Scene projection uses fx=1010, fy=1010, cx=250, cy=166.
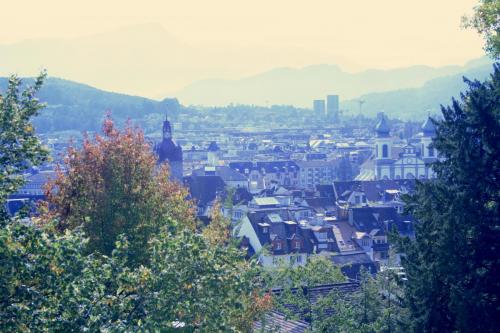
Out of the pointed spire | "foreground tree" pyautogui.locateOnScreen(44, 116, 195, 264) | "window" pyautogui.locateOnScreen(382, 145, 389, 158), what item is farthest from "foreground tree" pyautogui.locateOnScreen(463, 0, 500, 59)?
"window" pyautogui.locateOnScreen(382, 145, 389, 158)

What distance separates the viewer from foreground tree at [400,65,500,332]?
1222cm

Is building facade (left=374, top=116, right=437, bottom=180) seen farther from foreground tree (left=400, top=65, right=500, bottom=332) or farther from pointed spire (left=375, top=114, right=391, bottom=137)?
foreground tree (left=400, top=65, right=500, bottom=332)

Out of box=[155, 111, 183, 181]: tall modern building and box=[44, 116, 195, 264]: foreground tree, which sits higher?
box=[44, 116, 195, 264]: foreground tree

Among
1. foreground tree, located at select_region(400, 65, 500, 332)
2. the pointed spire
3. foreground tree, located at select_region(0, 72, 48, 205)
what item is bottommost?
the pointed spire

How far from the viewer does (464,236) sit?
40.6 ft

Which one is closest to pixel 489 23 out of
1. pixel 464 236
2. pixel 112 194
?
→ pixel 464 236

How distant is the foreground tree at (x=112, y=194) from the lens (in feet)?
42.7

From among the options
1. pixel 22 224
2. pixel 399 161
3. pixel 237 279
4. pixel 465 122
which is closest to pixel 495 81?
pixel 465 122

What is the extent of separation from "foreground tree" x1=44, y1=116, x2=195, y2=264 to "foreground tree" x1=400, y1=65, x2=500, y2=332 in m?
3.24

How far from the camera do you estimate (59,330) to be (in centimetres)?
866

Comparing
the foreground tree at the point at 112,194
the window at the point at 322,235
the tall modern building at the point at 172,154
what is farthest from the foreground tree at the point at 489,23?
the tall modern building at the point at 172,154

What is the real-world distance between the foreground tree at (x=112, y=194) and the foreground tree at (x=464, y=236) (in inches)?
127

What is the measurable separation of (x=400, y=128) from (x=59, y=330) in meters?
187

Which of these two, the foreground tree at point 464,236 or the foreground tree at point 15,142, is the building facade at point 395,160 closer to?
the foreground tree at point 464,236
